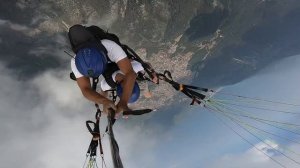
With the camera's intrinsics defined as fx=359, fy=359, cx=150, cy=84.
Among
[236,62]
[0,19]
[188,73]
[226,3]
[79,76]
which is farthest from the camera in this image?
[236,62]

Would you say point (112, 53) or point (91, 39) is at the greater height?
point (91, 39)

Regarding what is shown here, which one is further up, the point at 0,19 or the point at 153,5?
the point at 0,19

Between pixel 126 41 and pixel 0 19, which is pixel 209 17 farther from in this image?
pixel 0 19

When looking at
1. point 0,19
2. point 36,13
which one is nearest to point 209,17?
point 36,13

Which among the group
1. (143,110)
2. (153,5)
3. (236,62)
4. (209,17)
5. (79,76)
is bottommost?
(143,110)

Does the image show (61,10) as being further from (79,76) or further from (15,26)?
(79,76)

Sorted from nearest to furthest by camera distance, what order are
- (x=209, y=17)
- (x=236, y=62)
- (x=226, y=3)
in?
1. (x=209, y=17)
2. (x=226, y=3)
3. (x=236, y=62)

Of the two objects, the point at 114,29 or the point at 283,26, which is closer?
the point at 114,29
